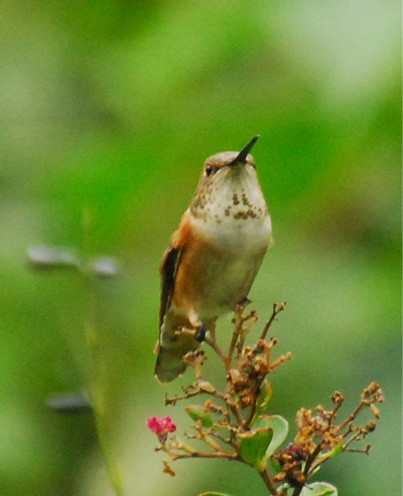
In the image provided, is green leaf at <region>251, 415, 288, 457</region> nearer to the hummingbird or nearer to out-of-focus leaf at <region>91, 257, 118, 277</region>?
the hummingbird

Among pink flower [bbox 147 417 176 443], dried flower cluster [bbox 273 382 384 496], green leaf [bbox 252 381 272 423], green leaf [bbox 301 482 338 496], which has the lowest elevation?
green leaf [bbox 301 482 338 496]

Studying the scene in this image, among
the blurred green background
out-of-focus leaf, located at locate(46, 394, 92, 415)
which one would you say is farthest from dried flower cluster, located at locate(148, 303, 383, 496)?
the blurred green background

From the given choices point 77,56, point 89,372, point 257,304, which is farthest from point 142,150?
point 77,56

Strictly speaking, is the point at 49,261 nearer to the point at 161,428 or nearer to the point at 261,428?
the point at 161,428

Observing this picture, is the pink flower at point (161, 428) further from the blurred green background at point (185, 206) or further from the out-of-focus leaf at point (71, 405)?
the blurred green background at point (185, 206)

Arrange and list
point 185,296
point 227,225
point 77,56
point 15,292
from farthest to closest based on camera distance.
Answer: point 77,56 < point 15,292 < point 185,296 < point 227,225

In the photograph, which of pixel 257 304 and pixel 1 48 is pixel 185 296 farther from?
pixel 1 48

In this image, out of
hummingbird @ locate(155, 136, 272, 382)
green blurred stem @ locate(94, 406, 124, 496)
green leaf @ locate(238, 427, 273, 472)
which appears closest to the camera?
green leaf @ locate(238, 427, 273, 472)
